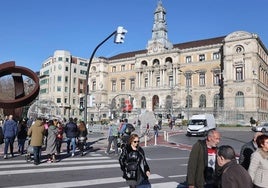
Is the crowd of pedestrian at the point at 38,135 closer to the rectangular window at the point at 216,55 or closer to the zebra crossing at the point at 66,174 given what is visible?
the zebra crossing at the point at 66,174

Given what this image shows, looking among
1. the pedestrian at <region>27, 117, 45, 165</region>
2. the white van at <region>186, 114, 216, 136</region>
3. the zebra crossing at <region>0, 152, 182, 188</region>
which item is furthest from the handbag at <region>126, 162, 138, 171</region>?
the white van at <region>186, 114, 216, 136</region>

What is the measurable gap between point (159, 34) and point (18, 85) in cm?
6450

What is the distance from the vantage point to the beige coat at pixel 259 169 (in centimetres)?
429

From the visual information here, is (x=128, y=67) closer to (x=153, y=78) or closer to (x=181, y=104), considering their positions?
(x=153, y=78)

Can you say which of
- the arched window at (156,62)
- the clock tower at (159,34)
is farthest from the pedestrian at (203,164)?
the clock tower at (159,34)

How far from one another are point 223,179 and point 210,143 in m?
1.51

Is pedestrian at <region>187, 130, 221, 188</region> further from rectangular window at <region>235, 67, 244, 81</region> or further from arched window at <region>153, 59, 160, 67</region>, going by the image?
arched window at <region>153, 59, 160, 67</region>

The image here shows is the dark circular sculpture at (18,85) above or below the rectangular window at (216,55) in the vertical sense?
below

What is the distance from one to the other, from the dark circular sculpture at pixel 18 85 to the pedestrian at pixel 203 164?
14096mm

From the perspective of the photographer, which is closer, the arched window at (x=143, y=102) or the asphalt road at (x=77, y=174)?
the asphalt road at (x=77, y=174)

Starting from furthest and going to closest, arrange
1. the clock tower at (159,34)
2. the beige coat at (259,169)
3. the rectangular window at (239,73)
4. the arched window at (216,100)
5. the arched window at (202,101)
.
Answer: the clock tower at (159,34) < the arched window at (202,101) < the arched window at (216,100) < the rectangular window at (239,73) < the beige coat at (259,169)

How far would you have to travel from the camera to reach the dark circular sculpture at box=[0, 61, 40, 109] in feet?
56.5

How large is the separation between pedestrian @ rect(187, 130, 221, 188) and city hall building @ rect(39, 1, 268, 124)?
127ft

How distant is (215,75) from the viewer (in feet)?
221
